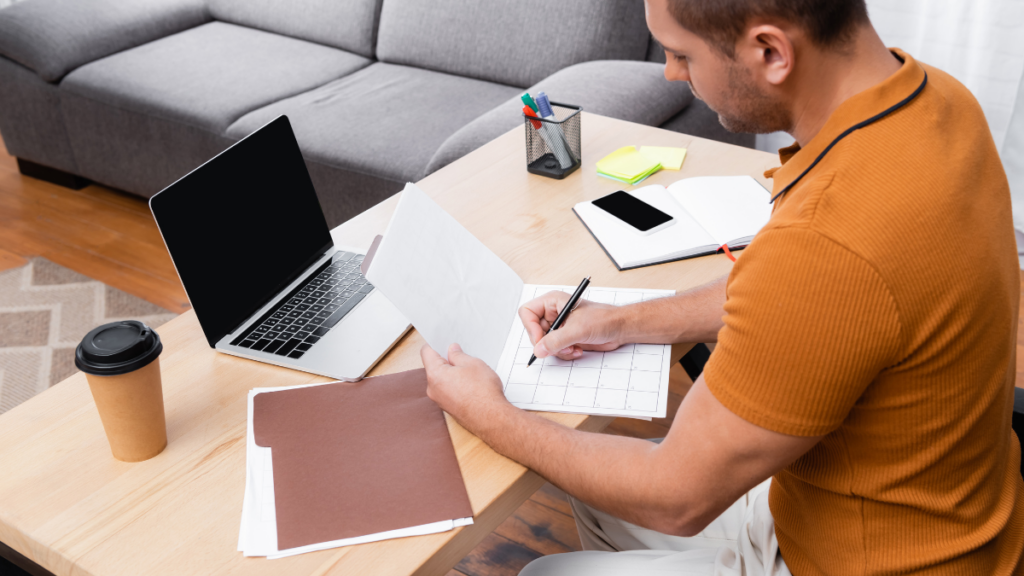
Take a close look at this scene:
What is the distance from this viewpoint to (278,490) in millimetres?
860

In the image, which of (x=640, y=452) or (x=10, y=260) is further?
(x=10, y=260)

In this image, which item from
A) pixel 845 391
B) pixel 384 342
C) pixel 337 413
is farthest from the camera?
pixel 384 342

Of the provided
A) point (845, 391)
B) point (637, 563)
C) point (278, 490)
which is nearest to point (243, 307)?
point (278, 490)

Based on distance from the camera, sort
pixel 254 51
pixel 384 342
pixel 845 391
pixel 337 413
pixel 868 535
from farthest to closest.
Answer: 1. pixel 254 51
2. pixel 384 342
3. pixel 337 413
4. pixel 868 535
5. pixel 845 391

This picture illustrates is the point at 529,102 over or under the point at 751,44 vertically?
under

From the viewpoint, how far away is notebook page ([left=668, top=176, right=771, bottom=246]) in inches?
50.4

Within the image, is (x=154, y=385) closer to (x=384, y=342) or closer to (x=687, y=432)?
(x=384, y=342)

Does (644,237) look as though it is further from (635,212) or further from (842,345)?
(842,345)

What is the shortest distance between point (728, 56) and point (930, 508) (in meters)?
0.48

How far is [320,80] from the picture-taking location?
2.89 metres

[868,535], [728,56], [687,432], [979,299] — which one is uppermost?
[728,56]

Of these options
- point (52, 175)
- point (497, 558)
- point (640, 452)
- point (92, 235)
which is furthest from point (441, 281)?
point (52, 175)

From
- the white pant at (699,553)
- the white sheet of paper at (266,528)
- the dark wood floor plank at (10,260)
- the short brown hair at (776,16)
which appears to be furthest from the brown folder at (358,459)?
the dark wood floor plank at (10,260)

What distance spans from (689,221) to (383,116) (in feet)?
4.91
